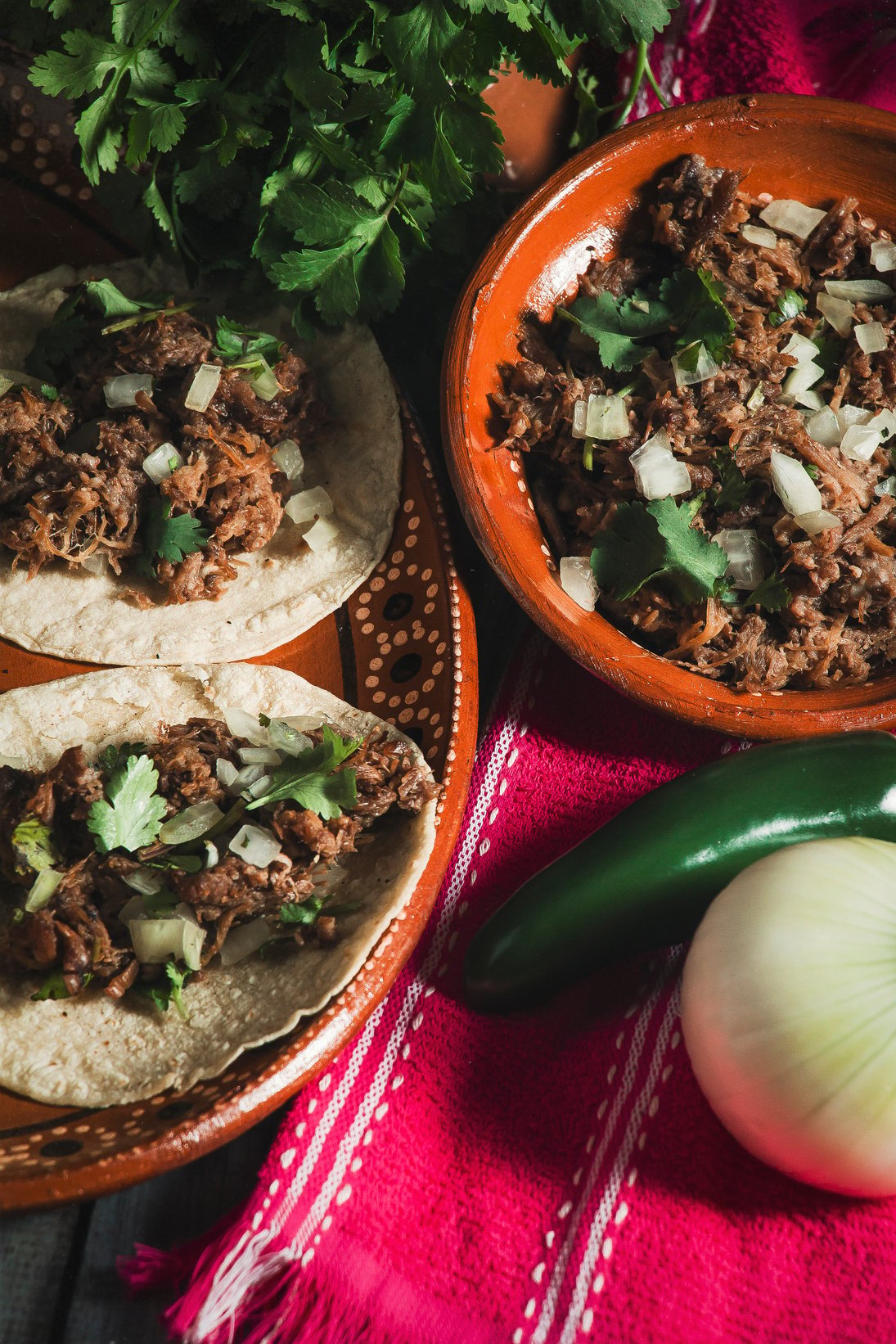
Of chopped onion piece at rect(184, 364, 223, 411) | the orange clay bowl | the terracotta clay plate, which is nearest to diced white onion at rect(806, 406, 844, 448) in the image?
the orange clay bowl

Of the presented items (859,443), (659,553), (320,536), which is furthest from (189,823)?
(859,443)

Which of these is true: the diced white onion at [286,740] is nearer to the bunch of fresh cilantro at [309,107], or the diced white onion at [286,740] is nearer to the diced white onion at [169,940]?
the diced white onion at [169,940]

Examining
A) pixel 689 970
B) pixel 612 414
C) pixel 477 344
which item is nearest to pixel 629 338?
pixel 612 414

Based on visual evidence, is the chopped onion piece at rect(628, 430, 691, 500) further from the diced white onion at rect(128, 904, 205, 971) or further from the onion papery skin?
the diced white onion at rect(128, 904, 205, 971)

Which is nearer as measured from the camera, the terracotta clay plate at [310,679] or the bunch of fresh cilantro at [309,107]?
the terracotta clay plate at [310,679]

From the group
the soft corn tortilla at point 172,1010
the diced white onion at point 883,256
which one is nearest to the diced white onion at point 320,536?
the soft corn tortilla at point 172,1010
